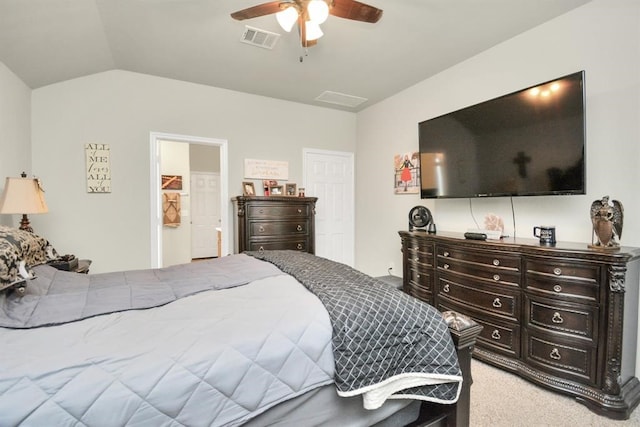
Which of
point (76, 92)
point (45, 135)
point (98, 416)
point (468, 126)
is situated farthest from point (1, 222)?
point (468, 126)

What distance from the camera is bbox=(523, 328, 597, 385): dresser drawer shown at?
191cm

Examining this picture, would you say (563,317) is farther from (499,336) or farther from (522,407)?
(522,407)

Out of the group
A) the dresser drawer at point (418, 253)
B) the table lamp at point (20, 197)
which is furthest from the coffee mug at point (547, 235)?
the table lamp at point (20, 197)

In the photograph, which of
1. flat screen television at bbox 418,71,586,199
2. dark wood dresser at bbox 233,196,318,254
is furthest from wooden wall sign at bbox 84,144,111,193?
flat screen television at bbox 418,71,586,199

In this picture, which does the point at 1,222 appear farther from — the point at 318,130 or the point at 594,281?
the point at 594,281

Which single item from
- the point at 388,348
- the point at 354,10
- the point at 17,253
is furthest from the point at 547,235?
the point at 17,253

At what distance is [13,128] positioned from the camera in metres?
2.67

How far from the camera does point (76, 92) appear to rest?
322cm

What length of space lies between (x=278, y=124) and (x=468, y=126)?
8.39ft

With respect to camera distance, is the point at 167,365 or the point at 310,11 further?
the point at 310,11

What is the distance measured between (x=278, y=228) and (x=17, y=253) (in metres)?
2.55

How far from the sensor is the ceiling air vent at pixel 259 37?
2.61 m

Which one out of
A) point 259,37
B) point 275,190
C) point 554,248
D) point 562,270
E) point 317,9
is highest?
point 259,37

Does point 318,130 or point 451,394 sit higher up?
point 318,130
